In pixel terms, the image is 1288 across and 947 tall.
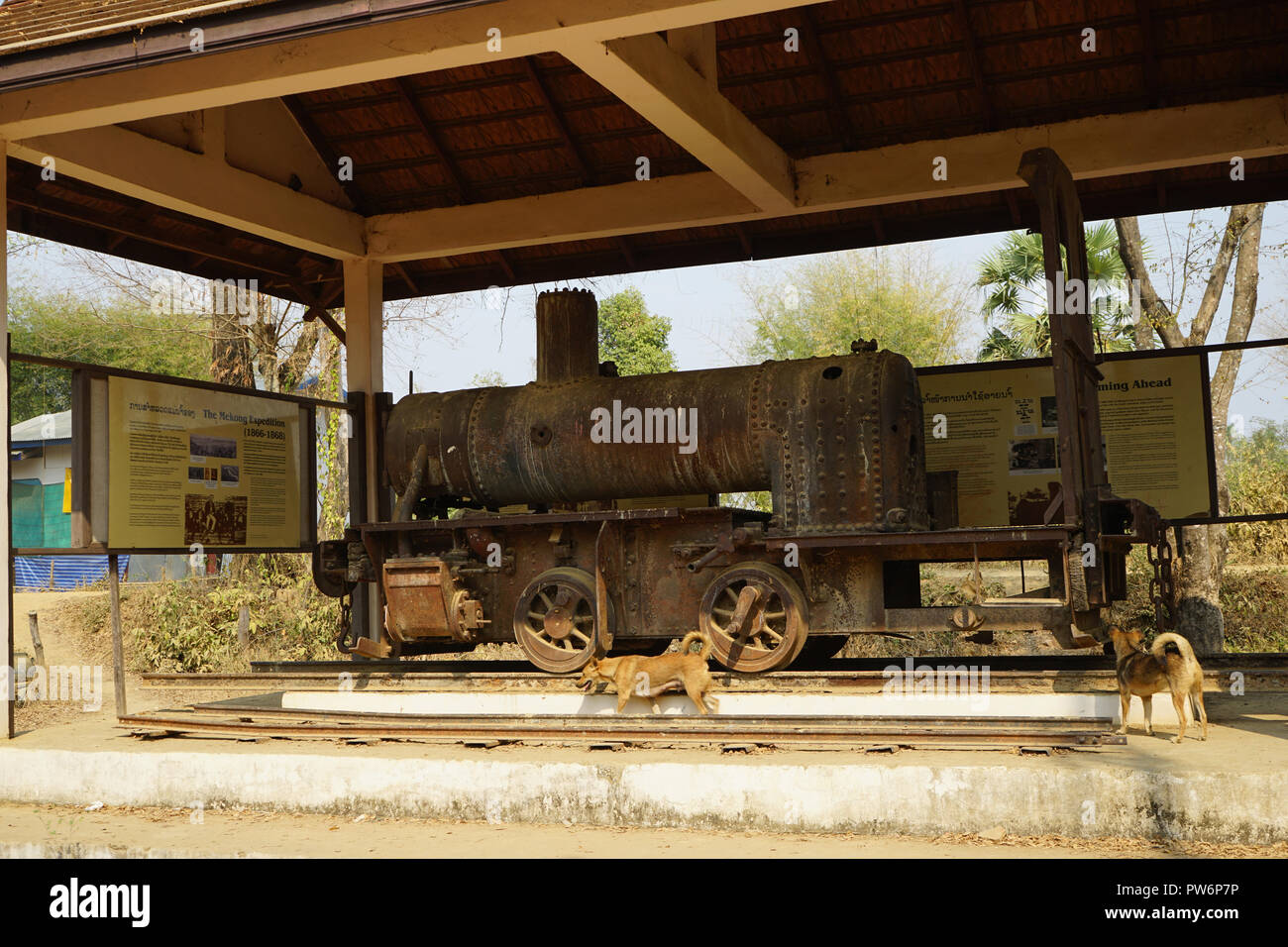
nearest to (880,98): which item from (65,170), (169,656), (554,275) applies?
(554,275)

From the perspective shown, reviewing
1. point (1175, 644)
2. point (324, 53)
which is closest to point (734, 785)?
point (1175, 644)

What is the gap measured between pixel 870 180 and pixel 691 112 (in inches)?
108

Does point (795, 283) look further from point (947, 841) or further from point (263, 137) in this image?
point (947, 841)

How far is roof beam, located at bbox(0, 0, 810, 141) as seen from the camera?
740cm

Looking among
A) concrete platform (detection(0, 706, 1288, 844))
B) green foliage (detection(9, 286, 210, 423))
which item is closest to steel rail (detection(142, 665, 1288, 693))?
concrete platform (detection(0, 706, 1288, 844))

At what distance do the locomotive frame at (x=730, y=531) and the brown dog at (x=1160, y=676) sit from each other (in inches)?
39.4

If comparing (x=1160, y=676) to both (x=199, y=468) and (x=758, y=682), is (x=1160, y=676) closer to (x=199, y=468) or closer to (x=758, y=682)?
(x=758, y=682)

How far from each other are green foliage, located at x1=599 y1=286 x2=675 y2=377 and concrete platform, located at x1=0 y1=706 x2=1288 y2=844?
33.4 meters

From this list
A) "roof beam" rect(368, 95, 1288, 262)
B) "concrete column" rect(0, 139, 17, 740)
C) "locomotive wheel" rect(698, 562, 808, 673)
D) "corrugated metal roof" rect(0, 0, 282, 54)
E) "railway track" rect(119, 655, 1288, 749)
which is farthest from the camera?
"roof beam" rect(368, 95, 1288, 262)

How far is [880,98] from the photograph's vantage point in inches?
432

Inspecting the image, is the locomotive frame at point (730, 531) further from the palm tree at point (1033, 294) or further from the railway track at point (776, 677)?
the palm tree at point (1033, 294)

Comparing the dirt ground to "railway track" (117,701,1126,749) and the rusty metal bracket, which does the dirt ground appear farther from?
the rusty metal bracket

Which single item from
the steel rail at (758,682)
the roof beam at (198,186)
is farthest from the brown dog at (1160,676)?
the roof beam at (198,186)

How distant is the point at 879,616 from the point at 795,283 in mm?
31669
